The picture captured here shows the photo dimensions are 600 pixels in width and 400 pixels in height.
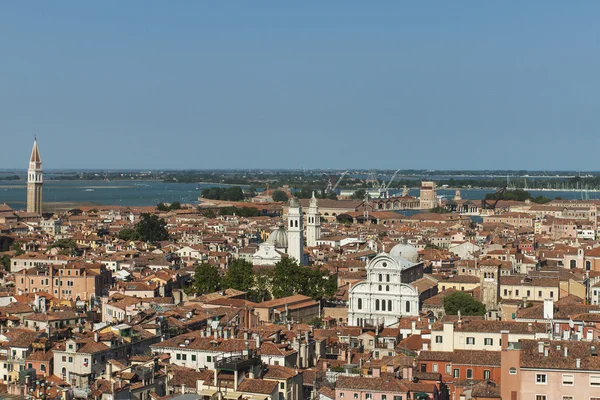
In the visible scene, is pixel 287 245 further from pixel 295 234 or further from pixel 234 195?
pixel 234 195

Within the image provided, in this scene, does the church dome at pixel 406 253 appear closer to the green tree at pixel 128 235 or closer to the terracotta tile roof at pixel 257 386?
the terracotta tile roof at pixel 257 386

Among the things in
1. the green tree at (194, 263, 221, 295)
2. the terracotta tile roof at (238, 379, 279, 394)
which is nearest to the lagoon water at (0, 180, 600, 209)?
the green tree at (194, 263, 221, 295)

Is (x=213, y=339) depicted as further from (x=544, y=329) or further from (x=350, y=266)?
(x=350, y=266)

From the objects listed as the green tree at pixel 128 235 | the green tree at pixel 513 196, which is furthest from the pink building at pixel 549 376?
the green tree at pixel 513 196

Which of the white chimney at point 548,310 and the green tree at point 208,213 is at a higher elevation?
the white chimney at point 548,310

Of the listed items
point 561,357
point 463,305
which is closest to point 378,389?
point 561,357

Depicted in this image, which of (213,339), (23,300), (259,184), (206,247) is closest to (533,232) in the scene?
(206,247)
